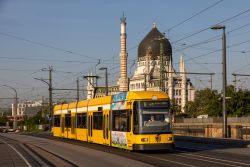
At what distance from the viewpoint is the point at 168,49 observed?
143 metres

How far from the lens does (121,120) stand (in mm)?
25625

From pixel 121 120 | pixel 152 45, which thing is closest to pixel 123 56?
pixel 152 45

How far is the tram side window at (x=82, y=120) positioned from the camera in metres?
34.1

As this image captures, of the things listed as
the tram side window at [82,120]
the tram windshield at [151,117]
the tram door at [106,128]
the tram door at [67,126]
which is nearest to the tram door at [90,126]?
the tram side window at [82,120]

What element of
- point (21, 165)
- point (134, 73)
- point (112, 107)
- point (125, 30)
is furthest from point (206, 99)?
point (21, 165)

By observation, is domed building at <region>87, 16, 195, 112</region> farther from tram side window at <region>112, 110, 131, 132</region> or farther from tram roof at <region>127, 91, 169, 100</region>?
tram roof at <region>127, 91, 169, 100</region>

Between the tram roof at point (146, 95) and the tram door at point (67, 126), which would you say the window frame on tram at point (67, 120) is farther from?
the tram roof at point (146, 95)

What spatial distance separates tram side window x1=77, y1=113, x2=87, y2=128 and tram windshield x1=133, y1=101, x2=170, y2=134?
34.6 feet

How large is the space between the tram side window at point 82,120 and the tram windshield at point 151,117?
1054 centimetres

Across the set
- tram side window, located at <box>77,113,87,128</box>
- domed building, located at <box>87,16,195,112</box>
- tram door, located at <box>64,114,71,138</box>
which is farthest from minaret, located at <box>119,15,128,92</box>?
tram side window, located at <box>77,113,87,128</box>

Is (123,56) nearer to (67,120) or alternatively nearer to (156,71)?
(156,71)

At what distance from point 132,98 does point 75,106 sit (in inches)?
561

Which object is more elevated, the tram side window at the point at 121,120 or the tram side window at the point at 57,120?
the tram side window at the point at 121,120

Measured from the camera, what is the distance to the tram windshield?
23.6 metres
